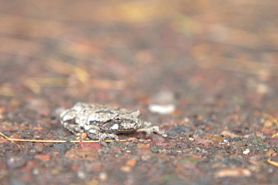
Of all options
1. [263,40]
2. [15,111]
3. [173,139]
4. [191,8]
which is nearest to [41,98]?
[15,111]

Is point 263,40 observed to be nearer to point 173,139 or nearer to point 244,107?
point 244,107

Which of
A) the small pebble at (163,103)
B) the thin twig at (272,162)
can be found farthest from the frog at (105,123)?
the thin twig at (272,162)

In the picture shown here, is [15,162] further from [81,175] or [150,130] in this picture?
[150,130]

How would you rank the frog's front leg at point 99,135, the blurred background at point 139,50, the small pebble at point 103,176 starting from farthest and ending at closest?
1. the blurred background at point 139,50
2. the frog's front leg at point 99,135
3. the small pebble at point 103,176

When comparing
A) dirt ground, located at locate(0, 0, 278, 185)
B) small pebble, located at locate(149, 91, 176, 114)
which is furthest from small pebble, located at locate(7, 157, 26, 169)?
small pebble, located at locate(149, 91, 176, 114)

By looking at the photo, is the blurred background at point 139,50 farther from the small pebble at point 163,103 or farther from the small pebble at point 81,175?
the small pebble at point 81,175

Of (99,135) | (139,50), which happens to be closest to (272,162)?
(99,135)

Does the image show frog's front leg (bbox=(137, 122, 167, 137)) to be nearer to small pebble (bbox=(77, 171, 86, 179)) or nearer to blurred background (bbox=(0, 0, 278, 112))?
small pebble (bbox=(77, 171, 86, 179))
